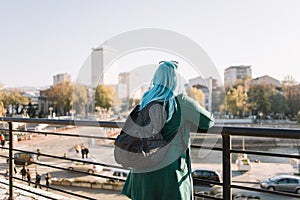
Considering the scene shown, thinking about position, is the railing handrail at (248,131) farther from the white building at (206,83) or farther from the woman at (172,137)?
the white building at (206,83)

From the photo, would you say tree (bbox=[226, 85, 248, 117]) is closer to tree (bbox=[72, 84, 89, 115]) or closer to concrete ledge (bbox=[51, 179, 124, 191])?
concrete ledge (bbox=[51, 179, 124, 191])

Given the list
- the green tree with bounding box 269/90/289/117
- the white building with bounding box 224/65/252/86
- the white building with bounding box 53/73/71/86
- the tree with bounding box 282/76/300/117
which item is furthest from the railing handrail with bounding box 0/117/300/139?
the white building with bounding box 224/65/252/86

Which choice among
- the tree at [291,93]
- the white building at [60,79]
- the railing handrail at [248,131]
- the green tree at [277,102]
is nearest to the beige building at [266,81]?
the tree at [291,93]

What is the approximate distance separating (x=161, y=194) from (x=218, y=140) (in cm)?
42

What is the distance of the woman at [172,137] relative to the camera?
1.38 meters

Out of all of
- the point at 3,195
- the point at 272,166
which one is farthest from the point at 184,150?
the point at 272,166

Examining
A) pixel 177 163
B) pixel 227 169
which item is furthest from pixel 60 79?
pixel 177 163

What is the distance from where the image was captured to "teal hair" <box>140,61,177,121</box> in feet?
4.58

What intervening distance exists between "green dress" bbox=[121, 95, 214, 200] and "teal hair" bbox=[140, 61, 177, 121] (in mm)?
55

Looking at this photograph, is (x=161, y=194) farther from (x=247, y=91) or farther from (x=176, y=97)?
Answer: (x=247, y=91)

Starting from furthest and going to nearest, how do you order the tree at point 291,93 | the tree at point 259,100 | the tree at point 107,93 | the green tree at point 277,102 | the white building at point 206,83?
1. the tree at point 259,100
2. the green tree at point 277,102
3. the tree at point 291,93
4. the tree at point 107,93
5. the white building at point 206,83

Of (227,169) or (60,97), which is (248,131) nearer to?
(227,169)

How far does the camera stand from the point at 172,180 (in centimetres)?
140

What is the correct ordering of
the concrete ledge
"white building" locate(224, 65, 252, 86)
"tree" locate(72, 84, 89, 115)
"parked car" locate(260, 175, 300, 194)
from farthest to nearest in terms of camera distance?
"white building" locate(224, 65, 252, 86)
the concrete ledge
"parked car" locate(260, 175, 300, 194)
"tree" locate(72, 84, 89, 115)
